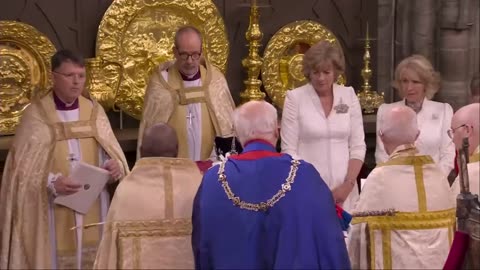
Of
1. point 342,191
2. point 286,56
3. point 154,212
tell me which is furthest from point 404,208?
point 286,56

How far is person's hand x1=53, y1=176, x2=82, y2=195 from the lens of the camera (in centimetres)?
607

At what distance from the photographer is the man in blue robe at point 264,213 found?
4695 millimetres

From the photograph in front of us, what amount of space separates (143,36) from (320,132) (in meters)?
2.38

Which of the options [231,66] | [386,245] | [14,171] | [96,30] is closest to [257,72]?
[231,66]

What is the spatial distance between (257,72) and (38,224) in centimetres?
309

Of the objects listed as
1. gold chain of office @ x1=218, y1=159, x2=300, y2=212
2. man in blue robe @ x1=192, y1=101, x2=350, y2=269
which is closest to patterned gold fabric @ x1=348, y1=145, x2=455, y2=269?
man in blue robe @ x1=192, y1=101, x2=350, y2=269

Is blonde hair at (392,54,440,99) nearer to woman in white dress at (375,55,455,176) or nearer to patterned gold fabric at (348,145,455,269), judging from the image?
woman in white dress at (375,55,455,176)

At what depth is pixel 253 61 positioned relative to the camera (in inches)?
348

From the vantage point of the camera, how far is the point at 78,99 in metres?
6.40

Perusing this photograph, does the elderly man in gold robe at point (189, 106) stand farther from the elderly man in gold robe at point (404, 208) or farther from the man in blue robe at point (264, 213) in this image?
the man in blue robe at point (264, 213)

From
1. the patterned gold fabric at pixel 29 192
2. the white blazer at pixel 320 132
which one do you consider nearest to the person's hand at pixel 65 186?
the patterned gold fabric at pixel 29 192

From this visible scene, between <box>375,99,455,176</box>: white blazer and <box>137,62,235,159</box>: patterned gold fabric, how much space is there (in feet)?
3.36

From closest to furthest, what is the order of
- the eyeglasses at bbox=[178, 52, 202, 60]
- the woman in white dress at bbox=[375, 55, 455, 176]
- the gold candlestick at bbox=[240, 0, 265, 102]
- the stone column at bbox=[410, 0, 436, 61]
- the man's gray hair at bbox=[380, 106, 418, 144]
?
1. the man's gray hair at bbox=[380, 106, 418, 144]
2. the eyeglasses at bbox=[178, 52, 202, 60]
3. the woman in white dress at bbox=[375, 55, 455, 176]
4. the gold candlestick at bbox=[240, 0, 265, 102]
5. the stone column at bbox=[410, 0, 436, 61]

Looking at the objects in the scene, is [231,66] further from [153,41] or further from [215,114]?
[215,114]
